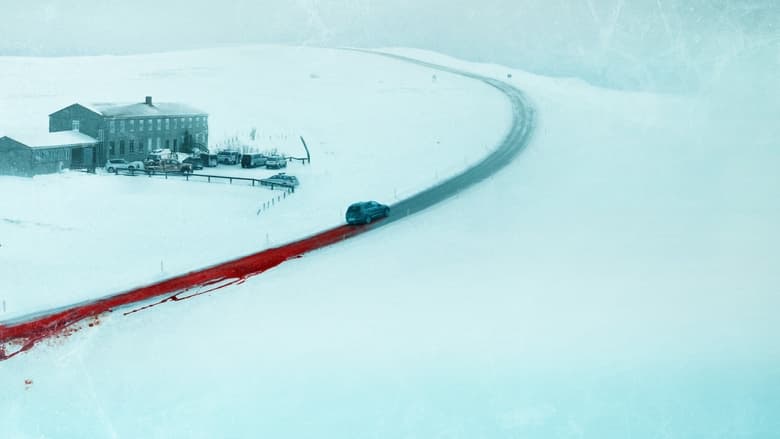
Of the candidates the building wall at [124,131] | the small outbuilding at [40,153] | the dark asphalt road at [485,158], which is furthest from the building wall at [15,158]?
the dark asphalt road at [485,158]

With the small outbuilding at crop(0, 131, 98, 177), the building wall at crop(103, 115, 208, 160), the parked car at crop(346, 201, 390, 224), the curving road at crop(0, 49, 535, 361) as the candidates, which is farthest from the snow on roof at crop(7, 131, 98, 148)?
the parked car at crop(346, 201, 390, 224)

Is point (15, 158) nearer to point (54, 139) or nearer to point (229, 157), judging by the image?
point (54, 139)

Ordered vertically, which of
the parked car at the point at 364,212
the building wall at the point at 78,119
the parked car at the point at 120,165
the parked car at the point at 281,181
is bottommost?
the parked car at the point at 364,212

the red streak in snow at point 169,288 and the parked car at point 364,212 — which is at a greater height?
the parked car at point 364,212

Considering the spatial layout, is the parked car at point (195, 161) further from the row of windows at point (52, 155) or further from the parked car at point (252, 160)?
the row of windows at point (52, 155)

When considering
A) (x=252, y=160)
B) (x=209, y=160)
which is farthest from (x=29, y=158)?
(x=252, y=160)

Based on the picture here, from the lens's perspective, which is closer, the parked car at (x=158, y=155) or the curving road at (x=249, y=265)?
the curving road at (x=249, y=265)
